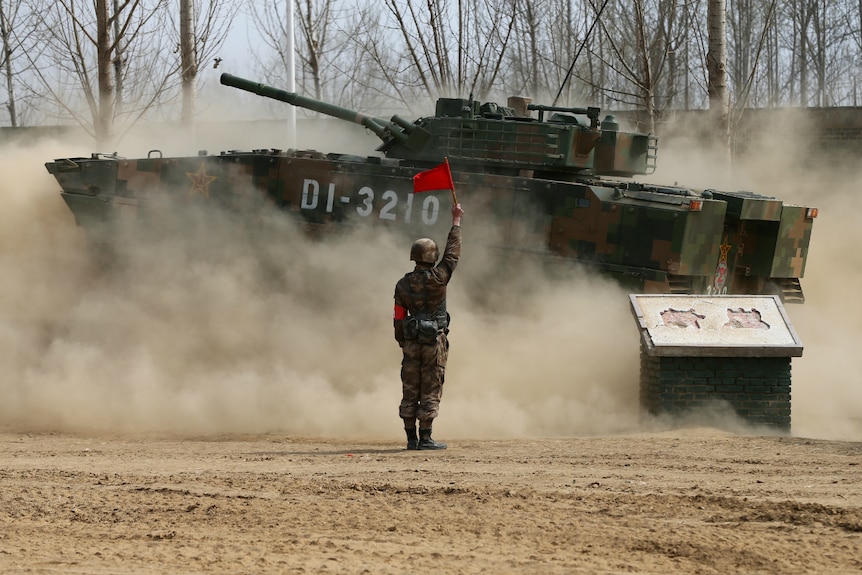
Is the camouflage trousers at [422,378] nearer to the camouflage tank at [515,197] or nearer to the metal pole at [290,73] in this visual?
the camouflage tank at [515,197]

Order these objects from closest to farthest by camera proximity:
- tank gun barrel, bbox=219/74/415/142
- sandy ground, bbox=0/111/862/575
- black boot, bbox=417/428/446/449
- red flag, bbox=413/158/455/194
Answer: sandy ground, bbox=0/111/862/575
black boot, bbox=417/428/446/449
red flag, bbox=413/158/455/194
tank gun barrel, bbox=219/74/415/142

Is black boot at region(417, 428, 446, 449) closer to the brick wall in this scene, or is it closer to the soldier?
the soldier

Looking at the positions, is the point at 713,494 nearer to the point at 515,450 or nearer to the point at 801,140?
the point at 515,450

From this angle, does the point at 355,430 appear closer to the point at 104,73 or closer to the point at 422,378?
the point at 422,378

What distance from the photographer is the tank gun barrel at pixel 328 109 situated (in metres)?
12.5

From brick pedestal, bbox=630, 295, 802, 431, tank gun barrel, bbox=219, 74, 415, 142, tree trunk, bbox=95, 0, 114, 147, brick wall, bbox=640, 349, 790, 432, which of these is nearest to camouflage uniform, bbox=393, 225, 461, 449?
brick pedestal, bbox=630, 295, 802, 431

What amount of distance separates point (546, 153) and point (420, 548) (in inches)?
278

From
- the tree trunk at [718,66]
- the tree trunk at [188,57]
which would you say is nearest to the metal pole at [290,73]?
the tree trunk at [188,57]

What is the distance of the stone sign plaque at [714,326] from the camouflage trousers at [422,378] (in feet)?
6.54

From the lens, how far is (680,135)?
1948 centimetres

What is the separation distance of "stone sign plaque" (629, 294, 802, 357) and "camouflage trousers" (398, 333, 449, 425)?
199 centimetres

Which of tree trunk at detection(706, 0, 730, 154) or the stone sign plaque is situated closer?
the stone sign plaque

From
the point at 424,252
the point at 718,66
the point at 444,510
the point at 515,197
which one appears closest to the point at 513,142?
the point at 515,197

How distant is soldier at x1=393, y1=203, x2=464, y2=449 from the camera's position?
8.26 metres
